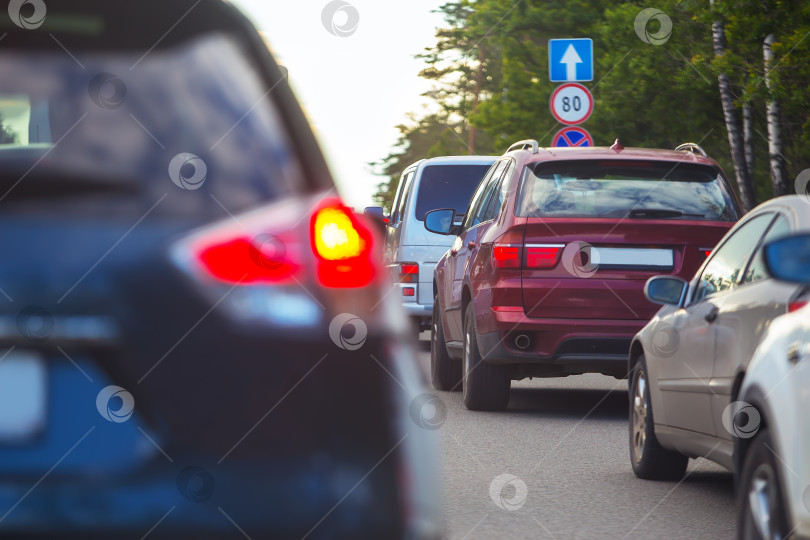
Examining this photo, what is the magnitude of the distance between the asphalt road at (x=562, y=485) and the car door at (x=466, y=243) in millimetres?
964

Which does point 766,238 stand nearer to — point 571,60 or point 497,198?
point 497,198

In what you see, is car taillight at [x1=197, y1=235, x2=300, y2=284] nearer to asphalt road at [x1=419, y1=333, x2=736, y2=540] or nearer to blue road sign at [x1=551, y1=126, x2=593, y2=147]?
asphalt road at [x1=419, y1=333, x2=736, y2=540]

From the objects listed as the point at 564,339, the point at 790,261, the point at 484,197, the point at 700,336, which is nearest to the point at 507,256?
the point at 564,339

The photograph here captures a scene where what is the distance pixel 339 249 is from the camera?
2.72 meters

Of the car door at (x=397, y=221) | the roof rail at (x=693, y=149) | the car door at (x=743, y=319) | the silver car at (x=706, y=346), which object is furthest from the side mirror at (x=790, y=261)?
the car door at (x=397, y=221)

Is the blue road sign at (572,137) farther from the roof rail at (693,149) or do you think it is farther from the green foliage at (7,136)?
the green foliage at (7,136)

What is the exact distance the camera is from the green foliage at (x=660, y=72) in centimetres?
1517

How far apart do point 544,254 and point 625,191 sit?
0.72m

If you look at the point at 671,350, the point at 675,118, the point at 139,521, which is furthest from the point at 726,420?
the point at 675,118

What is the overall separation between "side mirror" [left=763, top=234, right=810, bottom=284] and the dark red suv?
5.53 meters

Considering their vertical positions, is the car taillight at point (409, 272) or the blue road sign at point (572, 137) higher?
the blue road sign at point (572, 137)

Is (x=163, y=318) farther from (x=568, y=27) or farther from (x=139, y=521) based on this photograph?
(x=568, y=27)

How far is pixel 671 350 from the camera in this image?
673 cm

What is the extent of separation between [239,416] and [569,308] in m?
7.09
